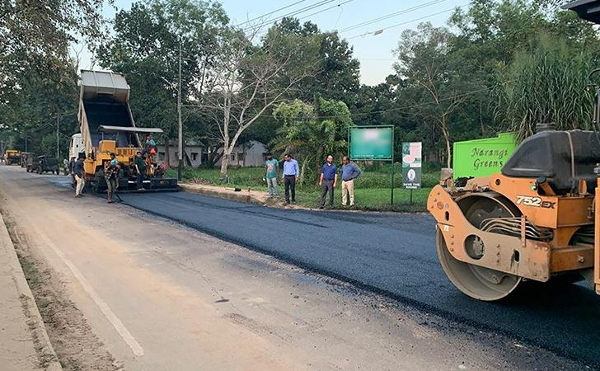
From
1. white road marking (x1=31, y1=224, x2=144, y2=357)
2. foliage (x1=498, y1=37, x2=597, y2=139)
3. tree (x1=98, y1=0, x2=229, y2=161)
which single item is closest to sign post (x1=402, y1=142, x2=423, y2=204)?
foliage (x1=498, y1=37, x2=597, y2=139)

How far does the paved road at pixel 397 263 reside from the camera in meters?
4.75

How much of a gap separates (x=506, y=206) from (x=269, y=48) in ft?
97.6

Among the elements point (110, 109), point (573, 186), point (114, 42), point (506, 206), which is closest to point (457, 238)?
point (506, 206)

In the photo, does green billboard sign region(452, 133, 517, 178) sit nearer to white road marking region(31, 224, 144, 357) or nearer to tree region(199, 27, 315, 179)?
white road marking region(31, 224, 144, 357)

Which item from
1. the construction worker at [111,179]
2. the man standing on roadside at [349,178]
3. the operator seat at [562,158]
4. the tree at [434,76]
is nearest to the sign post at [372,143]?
the man standing on roadside at [349,178]

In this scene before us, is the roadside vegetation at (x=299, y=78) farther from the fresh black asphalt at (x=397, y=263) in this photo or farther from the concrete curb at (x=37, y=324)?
the concrete curb at (x=37, y=324)

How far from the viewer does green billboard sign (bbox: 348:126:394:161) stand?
637 inches

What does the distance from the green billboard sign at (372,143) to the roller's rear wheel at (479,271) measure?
1028 cm

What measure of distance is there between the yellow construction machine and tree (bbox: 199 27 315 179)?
28.1 metres

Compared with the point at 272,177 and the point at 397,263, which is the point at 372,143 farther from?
the point at 397,263

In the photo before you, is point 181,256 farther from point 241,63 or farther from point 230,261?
point 241,63

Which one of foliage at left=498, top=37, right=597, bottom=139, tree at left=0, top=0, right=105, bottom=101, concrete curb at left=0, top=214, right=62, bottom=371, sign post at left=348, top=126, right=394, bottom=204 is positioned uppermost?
tree at left=0, top=0, right=105, bottom=101

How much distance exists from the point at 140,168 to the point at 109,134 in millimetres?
1876

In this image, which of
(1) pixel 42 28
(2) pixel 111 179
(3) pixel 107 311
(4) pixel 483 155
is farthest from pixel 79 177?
(4) pixel 483 155
